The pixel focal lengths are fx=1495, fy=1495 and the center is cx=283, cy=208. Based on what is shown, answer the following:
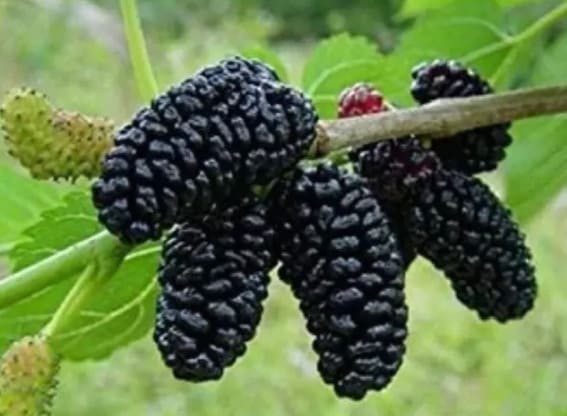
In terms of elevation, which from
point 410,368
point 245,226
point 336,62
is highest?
point 410,368

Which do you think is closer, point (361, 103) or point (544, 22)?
point (361, 103)

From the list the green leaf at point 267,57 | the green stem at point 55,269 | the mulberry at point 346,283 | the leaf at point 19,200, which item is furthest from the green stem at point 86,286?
the green leaf at point 267,57

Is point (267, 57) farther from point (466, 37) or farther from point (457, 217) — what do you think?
point (457, 217)

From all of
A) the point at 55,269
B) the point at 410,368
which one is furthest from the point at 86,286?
the point at 410,368

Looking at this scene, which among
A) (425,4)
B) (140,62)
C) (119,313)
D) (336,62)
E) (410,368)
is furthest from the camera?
(410,368)

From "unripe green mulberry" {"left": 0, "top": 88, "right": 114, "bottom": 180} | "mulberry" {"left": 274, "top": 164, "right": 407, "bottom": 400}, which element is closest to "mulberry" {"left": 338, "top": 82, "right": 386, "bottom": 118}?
"mulberry" {"left": 274, "top": 164, "right": 407, "bottom": 400}

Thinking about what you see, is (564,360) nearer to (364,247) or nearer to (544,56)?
(544,56)

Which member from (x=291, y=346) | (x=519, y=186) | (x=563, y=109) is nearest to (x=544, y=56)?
(x=519, y=186)

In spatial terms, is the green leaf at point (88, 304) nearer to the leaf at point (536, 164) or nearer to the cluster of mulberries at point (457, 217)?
the cluster of mulberries at point (457, 217)
